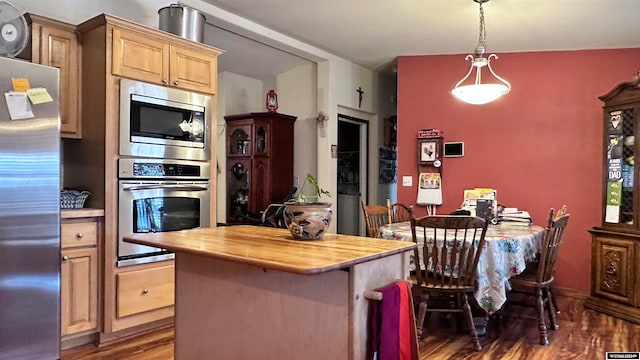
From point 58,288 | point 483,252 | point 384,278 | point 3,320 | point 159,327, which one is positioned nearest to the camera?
point 384,278

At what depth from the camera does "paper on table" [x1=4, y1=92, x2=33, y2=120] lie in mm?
2311

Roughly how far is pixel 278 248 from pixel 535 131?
388 cm

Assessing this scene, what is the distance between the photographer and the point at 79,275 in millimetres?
2719

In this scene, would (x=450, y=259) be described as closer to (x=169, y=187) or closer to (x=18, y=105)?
(x=169, y=187)

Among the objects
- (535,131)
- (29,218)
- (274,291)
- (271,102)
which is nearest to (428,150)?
(535,131)

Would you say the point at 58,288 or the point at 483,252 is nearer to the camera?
the point at 58,288

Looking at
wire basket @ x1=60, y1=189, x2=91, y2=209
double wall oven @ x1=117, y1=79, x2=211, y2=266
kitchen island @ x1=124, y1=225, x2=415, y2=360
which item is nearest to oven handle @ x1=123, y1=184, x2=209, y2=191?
double wall oven @ x1=117, y1=79, x2=211, y2=266

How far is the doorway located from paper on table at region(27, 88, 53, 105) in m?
4.16

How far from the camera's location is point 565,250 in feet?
14.6

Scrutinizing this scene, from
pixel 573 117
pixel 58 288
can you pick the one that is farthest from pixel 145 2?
pixel 573 117

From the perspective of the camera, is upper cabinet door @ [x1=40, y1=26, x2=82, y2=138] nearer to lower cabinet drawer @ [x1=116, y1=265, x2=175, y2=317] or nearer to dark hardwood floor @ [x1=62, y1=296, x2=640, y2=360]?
lower cabinet drawer @ [x1=116, y1=265, x2=175, y2=317]

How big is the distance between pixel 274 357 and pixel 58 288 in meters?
1.55

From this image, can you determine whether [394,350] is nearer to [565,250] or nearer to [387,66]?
[565,250]

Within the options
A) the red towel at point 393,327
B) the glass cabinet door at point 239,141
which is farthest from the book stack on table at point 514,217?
the glass cabinet door at point 239,141
